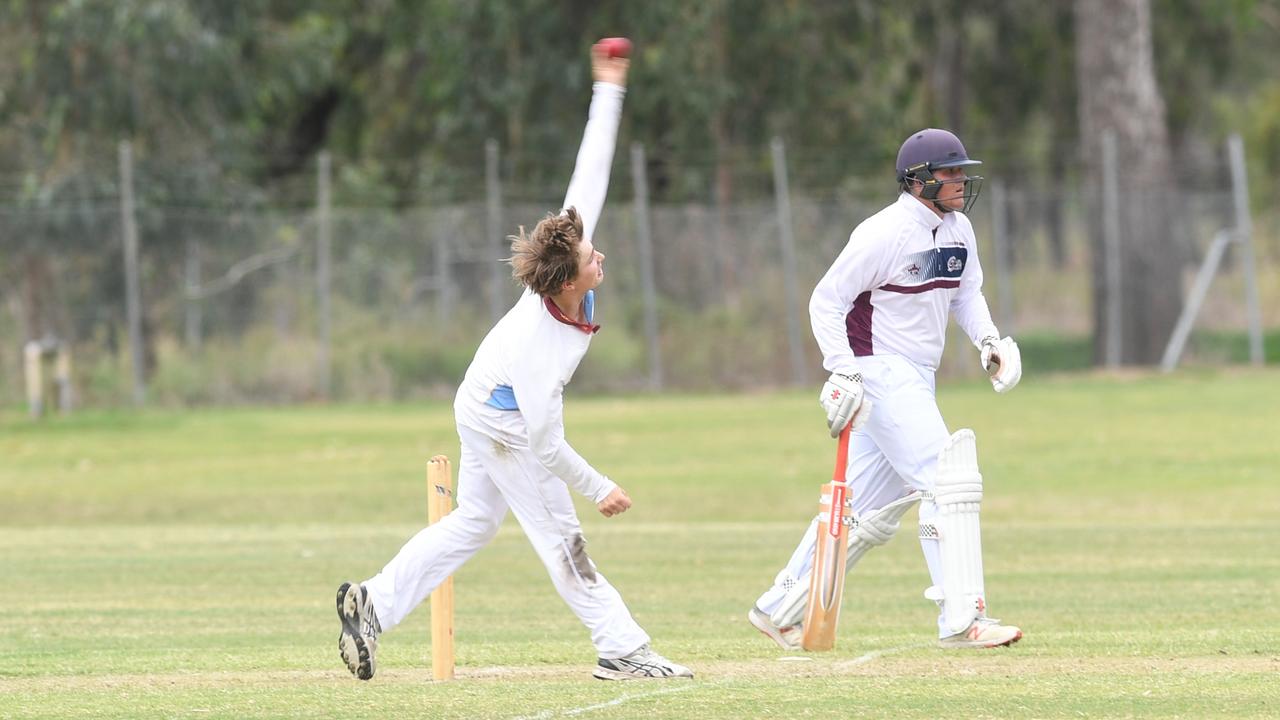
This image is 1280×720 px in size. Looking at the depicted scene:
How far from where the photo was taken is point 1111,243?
1203 inches

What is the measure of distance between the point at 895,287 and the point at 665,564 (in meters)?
5.27

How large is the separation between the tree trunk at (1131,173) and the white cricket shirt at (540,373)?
2338 cm

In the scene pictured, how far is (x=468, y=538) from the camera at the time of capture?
27.4 ft

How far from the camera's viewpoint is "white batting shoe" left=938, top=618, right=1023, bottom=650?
9.07 m

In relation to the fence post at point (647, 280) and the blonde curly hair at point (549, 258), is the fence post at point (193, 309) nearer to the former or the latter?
the fence post at point (647, 280)

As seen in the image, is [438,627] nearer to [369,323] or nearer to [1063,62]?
[369,323]

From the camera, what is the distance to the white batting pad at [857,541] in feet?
30.9

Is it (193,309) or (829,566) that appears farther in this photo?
(193,309)

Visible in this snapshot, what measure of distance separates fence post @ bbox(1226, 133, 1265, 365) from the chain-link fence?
0.81ft

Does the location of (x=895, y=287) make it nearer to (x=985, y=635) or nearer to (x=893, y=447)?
(x=893, y=447)

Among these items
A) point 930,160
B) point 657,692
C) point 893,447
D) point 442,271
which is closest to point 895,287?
point 930,160

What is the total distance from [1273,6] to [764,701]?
50.6m

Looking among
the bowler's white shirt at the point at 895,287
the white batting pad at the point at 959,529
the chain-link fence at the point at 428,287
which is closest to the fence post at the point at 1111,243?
the chain-link fence at the point at 428,287

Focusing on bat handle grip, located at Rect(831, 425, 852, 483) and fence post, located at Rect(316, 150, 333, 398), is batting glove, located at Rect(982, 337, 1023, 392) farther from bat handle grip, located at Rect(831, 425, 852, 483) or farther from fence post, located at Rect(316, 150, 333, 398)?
fence post, located at Rect(316, 150, 333, 398)
